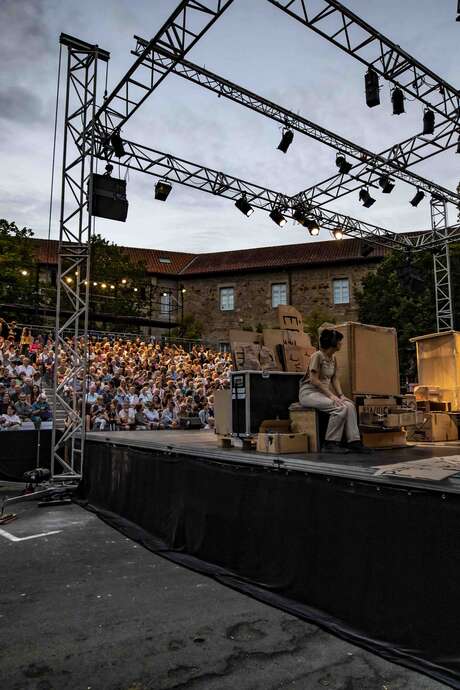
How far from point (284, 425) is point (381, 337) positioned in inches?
67.6

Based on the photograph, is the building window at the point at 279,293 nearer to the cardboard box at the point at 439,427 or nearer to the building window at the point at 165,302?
the building window at the point at 165,302

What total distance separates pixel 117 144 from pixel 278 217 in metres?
4.61

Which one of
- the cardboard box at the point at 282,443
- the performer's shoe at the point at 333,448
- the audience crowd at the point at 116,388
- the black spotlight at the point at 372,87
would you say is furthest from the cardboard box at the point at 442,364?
the audience crowd at the point at 116,388

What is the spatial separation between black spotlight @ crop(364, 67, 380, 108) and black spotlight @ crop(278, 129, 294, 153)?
2056 mm

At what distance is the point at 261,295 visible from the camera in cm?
3469

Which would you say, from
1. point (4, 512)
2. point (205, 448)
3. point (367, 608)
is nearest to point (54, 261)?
point (4, 512)

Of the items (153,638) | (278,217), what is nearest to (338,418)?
(153,638)

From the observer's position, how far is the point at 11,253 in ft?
97.9

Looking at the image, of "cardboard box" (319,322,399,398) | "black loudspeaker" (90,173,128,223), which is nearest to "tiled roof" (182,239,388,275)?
"black loudspeaker" (90,173,128,223)

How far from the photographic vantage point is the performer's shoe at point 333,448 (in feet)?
16.5

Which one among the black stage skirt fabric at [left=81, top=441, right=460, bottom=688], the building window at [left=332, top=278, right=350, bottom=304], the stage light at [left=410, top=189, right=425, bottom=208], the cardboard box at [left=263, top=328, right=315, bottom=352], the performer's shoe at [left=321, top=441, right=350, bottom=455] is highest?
the building window at [left=332, top=278, right=350, bottom=304]

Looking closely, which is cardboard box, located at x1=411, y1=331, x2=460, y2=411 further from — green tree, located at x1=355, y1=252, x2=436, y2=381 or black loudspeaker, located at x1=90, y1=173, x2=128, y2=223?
green tree, located at x1=355, y1=252, x2=436, y2=381

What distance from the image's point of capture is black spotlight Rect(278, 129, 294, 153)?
1042cm

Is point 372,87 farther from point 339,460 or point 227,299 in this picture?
A: point 227,299
